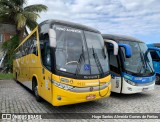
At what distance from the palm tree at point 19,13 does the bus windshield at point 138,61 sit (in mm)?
13103

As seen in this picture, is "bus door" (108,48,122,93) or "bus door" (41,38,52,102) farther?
"bus door" (108,48,122,93)

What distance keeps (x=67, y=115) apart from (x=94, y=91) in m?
1.17

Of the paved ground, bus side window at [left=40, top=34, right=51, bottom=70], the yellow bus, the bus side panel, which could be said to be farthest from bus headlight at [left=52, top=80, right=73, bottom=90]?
the bus side panel

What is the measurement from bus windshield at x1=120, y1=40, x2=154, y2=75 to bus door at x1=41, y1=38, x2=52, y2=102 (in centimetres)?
358

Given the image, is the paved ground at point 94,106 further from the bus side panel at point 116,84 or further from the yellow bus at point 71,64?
the yellow bus at point 71,64

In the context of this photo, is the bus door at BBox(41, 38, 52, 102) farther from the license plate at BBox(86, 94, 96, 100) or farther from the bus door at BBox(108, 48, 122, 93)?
the bus door at BBox(108, 48, 122, 93)

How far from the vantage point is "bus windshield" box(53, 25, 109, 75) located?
21.1 ft

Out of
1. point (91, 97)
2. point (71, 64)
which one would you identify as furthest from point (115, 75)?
point (71, 64)

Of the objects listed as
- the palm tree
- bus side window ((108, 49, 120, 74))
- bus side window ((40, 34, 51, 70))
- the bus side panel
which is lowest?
the bus side panel

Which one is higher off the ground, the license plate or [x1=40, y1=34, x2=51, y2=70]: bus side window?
[x1=40, y1=34, x2=51, y2=70]: bus side window

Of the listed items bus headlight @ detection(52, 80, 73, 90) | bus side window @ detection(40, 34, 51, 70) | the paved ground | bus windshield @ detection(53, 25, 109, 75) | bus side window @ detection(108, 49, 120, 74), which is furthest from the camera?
bus side window @ detection(108, 49, 120, 74)

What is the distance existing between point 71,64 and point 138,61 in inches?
152

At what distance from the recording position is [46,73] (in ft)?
22.5

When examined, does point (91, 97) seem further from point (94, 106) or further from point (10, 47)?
point (10, 47)
